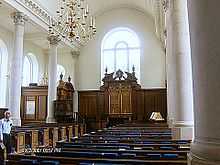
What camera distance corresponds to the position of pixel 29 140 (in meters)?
9.80

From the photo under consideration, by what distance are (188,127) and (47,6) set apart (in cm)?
1216

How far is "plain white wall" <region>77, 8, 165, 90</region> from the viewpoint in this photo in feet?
64.6

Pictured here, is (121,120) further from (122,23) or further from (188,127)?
(188,127)

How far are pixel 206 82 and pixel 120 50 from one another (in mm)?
19048

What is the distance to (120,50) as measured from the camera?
2089 cm

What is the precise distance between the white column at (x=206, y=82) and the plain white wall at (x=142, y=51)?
57.5 ft

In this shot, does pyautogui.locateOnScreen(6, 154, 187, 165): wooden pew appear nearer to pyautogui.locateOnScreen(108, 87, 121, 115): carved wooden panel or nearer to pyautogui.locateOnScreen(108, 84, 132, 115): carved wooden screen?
pyautogui.locateOnScreen(108, 84, 132, 115): carved wooden screen

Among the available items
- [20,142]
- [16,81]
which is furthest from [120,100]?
[20,142]

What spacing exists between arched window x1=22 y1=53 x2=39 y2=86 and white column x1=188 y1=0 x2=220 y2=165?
18.6 metres

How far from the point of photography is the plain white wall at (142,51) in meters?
19.7

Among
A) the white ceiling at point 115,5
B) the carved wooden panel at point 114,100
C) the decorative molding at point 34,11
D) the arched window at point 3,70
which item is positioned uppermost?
the white ceiling at point 115,5

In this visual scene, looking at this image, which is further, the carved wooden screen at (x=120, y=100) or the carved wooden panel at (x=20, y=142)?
the carved wooden screen at (x=120, y=100)

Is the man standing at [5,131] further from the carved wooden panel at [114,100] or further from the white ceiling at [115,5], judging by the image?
the white ceiling at [115,5]

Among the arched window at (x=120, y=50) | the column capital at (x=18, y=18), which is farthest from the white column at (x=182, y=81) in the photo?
the arched window at (x=120, y=50)
